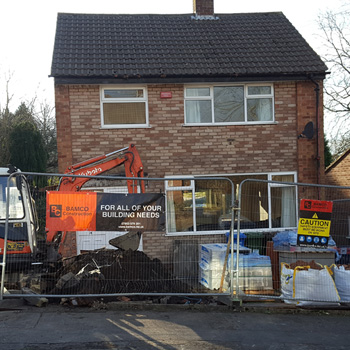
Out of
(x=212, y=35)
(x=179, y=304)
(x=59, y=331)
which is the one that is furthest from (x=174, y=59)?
(x=59, y=331)

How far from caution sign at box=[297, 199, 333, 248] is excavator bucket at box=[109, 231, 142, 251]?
2833 mm

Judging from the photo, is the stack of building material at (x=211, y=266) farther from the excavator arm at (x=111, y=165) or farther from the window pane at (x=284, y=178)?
the window pane at (x=284, y=178)

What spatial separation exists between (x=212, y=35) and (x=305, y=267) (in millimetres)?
8861

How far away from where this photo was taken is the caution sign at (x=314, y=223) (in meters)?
7.89

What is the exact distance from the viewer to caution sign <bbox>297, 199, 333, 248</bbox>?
7891mm

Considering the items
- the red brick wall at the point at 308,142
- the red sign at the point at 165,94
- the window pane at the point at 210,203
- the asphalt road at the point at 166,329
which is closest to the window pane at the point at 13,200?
the asphalt road at the point at 166,329

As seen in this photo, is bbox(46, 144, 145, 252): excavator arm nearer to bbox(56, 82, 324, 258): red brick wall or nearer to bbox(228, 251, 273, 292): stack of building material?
bbox(56, 82, 324, 258): red brick wall

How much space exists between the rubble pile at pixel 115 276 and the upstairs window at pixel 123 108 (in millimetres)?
4833

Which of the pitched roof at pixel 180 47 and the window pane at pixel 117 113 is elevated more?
the pitched roof at pixel 180 47

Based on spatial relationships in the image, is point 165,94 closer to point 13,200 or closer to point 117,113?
point 117,113

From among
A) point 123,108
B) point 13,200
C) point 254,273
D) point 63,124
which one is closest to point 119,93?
point 123,108

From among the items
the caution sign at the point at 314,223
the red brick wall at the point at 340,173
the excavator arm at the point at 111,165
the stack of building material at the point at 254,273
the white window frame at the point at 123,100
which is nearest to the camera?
the caution sign at the point at 314,223

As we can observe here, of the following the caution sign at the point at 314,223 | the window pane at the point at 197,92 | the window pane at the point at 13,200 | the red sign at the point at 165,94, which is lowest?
the caution sign at the point at 314,223

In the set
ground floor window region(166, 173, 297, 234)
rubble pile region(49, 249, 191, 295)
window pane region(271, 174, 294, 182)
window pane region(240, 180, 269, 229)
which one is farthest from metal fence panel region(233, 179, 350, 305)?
window pane region(271, 174, 294, 182)
